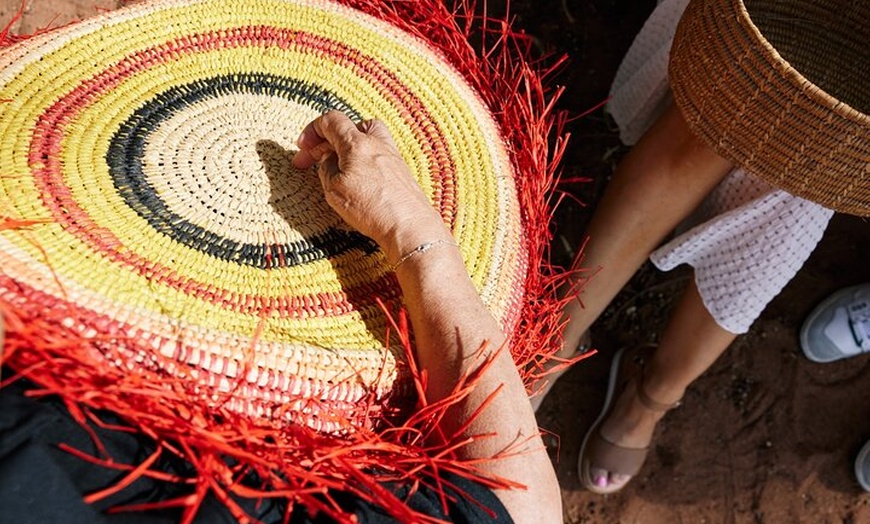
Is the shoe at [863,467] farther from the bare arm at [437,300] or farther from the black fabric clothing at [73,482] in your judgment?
the black fabric clothing at [73,482]

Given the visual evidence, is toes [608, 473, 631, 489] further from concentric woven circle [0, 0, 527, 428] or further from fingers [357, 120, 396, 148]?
fingers [357, 120, 396, 148]

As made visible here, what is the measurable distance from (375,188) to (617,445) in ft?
3.47

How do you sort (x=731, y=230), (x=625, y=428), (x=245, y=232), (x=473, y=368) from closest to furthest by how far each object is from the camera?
(x=473, y=368) → (x=245, y=232) → (x=731, y=230) → (x=625, y=428)

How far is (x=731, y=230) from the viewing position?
1.29 metres

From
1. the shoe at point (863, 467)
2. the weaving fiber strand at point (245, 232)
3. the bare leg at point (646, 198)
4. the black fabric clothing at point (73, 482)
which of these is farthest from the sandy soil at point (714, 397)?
the black fabric clothing at point (73, 482)

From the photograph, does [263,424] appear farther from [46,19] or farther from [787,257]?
[46,19]

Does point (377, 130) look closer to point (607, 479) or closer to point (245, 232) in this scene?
point (245, 232)

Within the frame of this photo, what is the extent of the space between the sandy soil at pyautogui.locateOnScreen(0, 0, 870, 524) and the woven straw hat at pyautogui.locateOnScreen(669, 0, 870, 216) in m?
0.82

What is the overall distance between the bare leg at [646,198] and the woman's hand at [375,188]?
37 centimetres

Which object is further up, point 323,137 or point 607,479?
point 323,137

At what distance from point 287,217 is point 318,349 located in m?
0.22

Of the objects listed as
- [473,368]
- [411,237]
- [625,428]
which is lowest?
[625,428]

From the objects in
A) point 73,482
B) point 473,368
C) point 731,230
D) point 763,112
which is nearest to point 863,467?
point 731,230

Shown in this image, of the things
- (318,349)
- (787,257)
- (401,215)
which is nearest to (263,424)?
Answer: (318,349)
